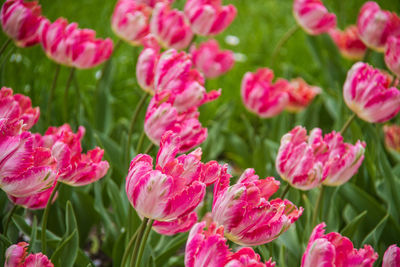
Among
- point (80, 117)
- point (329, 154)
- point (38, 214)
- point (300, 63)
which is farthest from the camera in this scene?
point (300, 63)

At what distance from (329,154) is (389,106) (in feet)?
0.78

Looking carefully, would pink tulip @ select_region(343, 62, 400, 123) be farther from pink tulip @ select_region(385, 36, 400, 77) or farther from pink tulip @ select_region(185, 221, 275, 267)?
pink tulip @ select_region(185, 221, 275, 267)

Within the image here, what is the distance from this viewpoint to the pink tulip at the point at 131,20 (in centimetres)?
141

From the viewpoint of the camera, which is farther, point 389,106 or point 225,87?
point 225,87

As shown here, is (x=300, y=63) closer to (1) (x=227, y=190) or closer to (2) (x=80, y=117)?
(2) (x=80, y=117)

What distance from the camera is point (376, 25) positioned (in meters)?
1.50

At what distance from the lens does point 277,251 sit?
3.83ft

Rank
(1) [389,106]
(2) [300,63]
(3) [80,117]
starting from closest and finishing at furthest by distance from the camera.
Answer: (1) [389,106] < (3) [80,117] < (2) [300,63]

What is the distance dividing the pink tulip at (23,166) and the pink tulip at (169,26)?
2.47 feet

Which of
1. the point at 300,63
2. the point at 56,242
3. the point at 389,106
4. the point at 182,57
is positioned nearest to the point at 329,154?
the point at 389,106

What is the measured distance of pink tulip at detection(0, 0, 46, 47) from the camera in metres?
1.11

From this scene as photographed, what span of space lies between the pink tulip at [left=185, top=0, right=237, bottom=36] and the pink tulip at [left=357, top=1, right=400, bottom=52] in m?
0.43

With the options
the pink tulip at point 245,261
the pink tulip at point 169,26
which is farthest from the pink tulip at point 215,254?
the pink tulip at point 169,26

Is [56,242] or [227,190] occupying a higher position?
[227,190]
